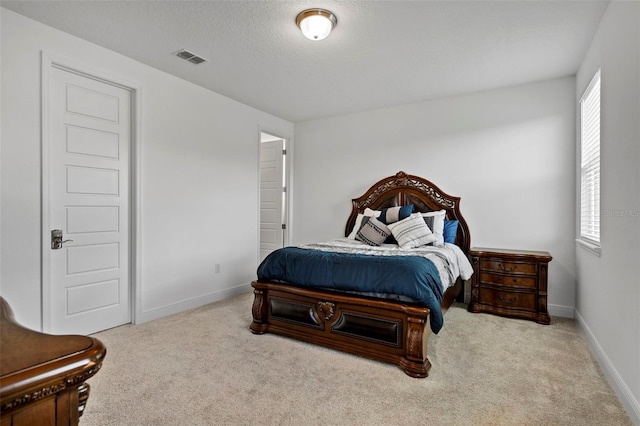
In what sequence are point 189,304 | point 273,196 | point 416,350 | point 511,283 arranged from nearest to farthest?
1. point 416,350
2. point 511,283
3. point 189,304
4. point 273,196

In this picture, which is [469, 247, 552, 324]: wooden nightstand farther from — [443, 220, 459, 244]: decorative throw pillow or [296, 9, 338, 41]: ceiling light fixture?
[296, 9, 338, 41]: ceiling light fixture

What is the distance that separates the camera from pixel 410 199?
4461 millimetres

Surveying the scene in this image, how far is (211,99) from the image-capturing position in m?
4.09

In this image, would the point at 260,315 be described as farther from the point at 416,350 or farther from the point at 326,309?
the point at 416,350

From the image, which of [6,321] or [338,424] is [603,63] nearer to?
[338,424]

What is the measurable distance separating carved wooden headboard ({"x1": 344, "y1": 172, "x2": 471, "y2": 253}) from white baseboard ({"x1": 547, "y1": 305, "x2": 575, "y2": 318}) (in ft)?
3.46

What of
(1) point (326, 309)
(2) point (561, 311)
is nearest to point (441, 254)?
(1) point (326, 309)

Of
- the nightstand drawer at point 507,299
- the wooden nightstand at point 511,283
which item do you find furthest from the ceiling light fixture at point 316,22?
the nightstand drawer at point 507,299

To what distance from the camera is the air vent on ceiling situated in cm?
307

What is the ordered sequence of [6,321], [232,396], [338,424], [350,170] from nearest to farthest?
[6,321] → [338,424] → [232,396] → [350,170]

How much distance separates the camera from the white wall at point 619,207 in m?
1.84

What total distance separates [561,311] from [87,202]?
16.3ft

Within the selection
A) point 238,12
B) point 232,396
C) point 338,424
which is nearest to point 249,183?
point 238,12

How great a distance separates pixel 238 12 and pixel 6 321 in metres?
→ 2.40
